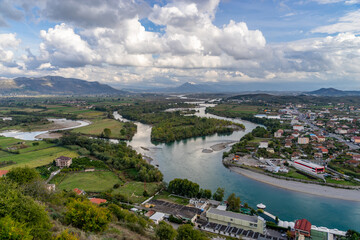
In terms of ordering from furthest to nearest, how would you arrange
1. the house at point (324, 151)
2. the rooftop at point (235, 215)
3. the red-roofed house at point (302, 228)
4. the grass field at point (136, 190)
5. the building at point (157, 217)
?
the house at point (324, 151) → the grass field at point (136, 190) → the building at point (157, 217) → the rooftop at point (235, 215) → the red-roofed house at point (302, 228)

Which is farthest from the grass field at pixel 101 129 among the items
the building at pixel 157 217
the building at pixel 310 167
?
the building at pixel 310 167

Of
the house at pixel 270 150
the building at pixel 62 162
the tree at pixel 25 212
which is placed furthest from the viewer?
the house at pixel 270 150

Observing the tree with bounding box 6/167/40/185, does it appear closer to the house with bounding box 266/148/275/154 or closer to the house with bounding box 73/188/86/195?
the house with bounding box 73/188/86/195

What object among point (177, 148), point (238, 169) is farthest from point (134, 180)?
point (177, 148)

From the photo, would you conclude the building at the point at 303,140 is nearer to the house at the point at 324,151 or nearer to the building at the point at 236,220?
the house at the point at 324,151

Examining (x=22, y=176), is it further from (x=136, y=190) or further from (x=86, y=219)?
(x=136, y=190)

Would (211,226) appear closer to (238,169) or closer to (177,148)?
(238,169)

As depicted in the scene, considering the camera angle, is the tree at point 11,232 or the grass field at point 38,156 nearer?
the tree at point 11,232
